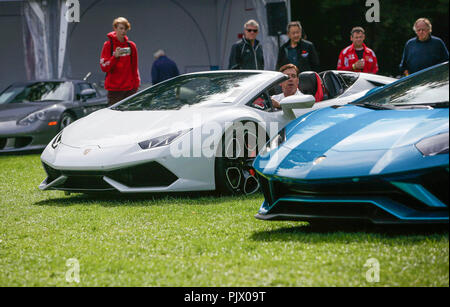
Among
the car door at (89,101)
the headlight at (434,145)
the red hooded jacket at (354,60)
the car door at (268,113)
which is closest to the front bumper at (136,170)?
the car door at (268,113)

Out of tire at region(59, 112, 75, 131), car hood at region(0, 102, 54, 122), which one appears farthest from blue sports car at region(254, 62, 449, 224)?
tire at region(59, 112, 75, 131)

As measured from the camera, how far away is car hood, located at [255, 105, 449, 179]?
13.4 ft

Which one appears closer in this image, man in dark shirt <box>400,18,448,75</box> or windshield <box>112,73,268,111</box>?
windshield <box>112,73,268,111</box>

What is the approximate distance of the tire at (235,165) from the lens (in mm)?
6320

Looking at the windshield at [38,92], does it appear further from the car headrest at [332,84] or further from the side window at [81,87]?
the car headrest at [332,84]

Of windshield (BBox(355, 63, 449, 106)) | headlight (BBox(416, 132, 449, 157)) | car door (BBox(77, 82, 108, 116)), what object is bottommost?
car door (BBox(77, 82, 108, 116))

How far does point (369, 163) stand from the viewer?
413 centimetres

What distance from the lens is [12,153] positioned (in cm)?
1229

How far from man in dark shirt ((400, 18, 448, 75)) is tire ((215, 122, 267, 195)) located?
489 cm

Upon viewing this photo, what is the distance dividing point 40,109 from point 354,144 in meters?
8.80

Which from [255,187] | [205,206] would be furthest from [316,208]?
[255,187]

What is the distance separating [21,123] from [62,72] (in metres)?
5.40

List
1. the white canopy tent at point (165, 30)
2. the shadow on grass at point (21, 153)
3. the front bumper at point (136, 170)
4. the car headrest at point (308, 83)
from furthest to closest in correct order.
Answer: the white canopy tent at point (165, 30)
the shadow on grass at point (21, 153)
the car headrest at point (308, 83)
the front bumper at point (136, 170)

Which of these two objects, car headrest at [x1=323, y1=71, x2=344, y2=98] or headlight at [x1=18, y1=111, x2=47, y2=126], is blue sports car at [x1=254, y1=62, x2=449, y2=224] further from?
headlight at [x1=18, y1=111, x2=47, y2=126]
